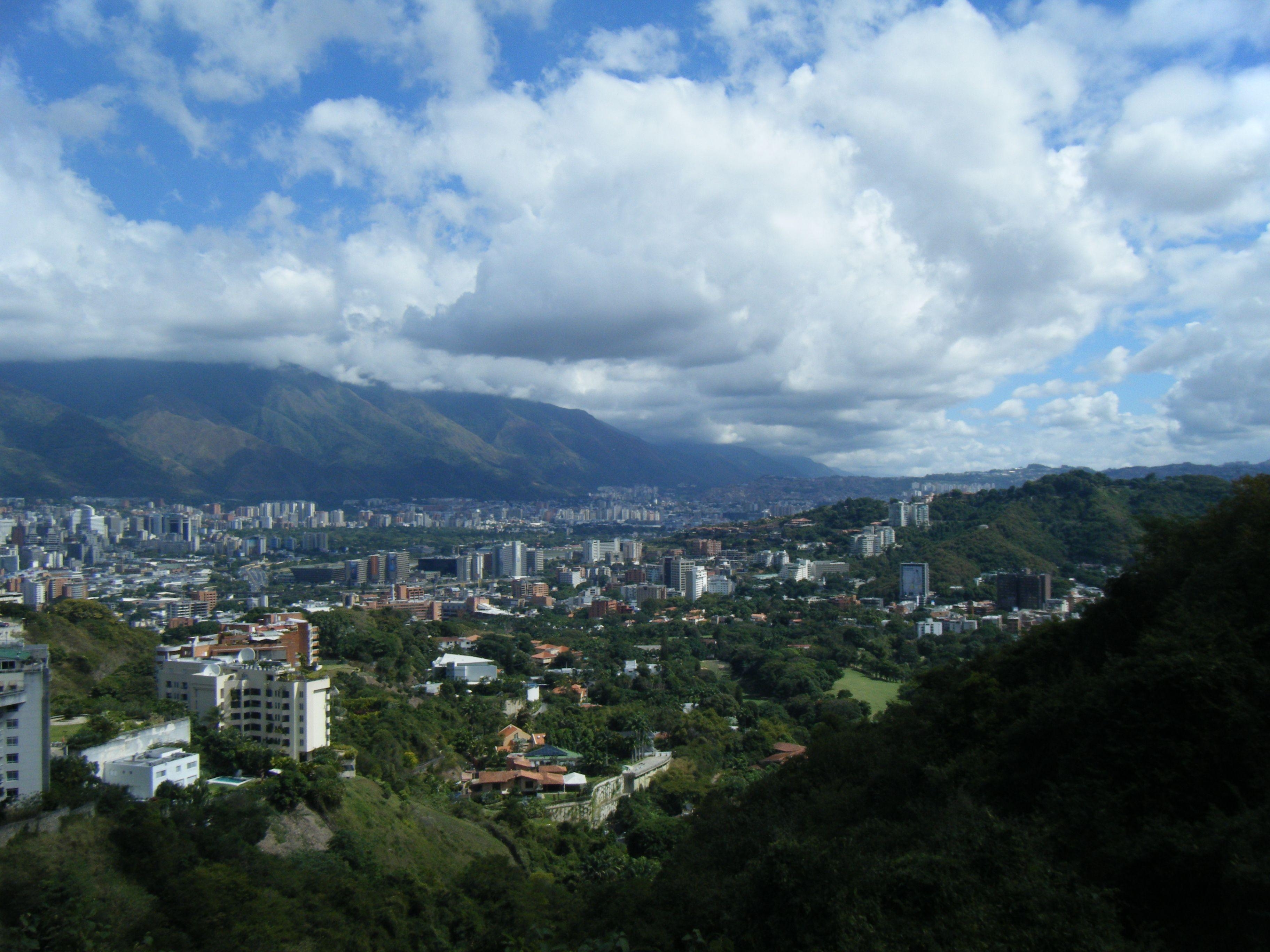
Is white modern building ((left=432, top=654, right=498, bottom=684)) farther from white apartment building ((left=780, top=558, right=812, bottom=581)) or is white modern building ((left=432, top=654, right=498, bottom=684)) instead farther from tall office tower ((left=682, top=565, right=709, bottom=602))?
white apartment building ((left=780, top=558, right=812, bottom=581))

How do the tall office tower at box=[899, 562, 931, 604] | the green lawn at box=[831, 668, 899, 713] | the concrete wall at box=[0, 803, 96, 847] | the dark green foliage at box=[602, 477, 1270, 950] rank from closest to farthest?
the dark green foliage at box=[602, 477, 1270, 950] → the concrete wall at box=[0, 803, 96, 847] → the green lawn at box=[831, 668, 899, 713] → the tall office tower at box=[899, 562, 931, 604]

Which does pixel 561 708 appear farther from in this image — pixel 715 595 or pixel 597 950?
pixel 715 595

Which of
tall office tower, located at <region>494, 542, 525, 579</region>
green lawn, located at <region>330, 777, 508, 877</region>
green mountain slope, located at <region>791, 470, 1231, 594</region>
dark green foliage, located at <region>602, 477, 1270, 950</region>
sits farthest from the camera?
tall office tower, located at <region>494, 542, 525, 579</region>

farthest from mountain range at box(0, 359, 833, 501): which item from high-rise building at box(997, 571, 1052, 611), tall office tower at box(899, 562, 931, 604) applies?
high-rise building at box(997, 571, 1052, 611)

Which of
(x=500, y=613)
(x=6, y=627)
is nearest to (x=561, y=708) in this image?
(x=6, y=627)

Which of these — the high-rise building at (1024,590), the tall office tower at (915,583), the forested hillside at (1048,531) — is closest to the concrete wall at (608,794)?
the high-rise building at (1024,590)

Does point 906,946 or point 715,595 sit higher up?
point 906,946
